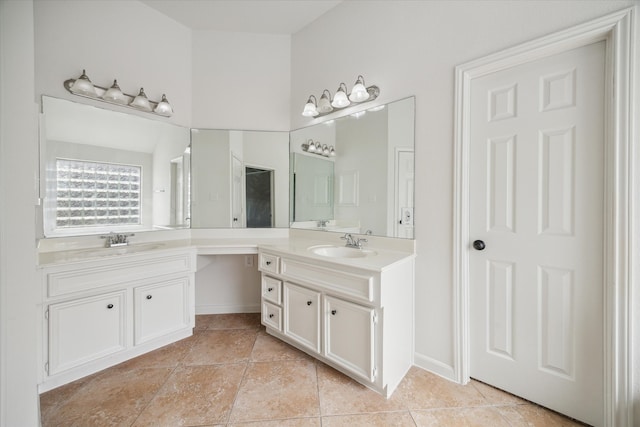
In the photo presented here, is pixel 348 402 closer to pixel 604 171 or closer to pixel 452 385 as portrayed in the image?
pixel 452 385

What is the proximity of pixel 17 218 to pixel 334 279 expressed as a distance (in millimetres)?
1412

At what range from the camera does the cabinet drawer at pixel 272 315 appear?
6.31ft

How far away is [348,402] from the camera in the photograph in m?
1.39

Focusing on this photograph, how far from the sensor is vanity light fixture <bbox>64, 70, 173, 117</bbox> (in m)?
1.78

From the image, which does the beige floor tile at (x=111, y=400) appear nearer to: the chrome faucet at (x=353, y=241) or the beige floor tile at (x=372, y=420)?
the beige floor tile at (x=372, y=420)

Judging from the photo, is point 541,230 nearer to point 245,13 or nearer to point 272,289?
point 272,289

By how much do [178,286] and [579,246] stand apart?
8.55 ft

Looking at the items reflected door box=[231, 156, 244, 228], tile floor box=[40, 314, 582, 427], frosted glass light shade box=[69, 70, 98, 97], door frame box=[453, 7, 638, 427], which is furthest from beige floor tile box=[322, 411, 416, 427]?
frosted glass light shade box=[69, 70, 98, 97]

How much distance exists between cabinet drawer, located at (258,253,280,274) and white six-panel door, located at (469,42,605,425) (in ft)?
4.45

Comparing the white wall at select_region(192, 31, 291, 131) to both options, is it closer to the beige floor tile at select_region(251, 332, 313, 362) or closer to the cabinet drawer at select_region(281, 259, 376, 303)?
the cabinet drawer at select_region(281, 259, 376, 303)

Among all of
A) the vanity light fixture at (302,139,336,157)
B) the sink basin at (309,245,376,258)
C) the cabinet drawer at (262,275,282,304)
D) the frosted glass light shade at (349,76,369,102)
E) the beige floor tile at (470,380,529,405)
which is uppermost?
the frosted glass light shade at (349,76,369,102)

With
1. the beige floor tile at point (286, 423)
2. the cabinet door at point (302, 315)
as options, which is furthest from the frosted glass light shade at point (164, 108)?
the beige floor tile at point (286, 423)

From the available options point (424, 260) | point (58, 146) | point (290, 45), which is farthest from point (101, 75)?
point (424, 260)

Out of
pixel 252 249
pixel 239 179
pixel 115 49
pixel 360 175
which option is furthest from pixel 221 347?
pixel 115 49
